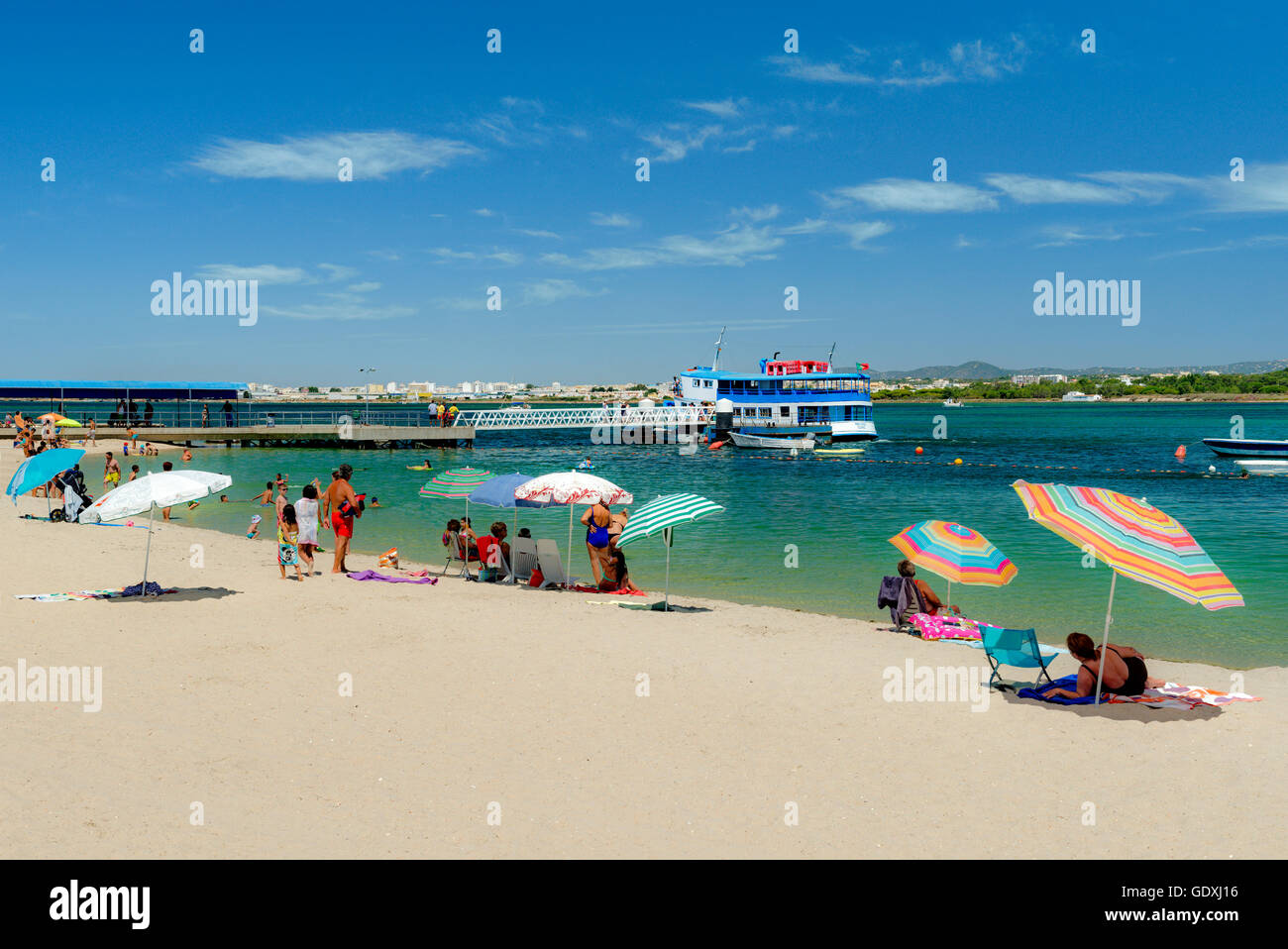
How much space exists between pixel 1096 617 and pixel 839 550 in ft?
23.7

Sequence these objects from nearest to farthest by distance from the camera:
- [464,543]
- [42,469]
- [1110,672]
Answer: [1110,672] → [42,469] → [464,543]

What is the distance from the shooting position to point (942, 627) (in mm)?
11773

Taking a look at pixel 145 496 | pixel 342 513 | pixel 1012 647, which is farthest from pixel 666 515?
pixel 145 496

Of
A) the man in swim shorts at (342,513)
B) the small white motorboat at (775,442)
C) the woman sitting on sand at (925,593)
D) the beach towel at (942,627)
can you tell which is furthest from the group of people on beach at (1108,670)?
the small white motorboat at (775,442)

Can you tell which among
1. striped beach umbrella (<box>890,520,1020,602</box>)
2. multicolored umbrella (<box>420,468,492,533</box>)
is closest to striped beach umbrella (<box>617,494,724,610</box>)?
striped beach umbrella (<box>890,520,1020,602</box>)

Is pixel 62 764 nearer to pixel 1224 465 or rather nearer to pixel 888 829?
pixel 888 829

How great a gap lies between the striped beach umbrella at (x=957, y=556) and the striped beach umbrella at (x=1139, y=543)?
10.6 feet

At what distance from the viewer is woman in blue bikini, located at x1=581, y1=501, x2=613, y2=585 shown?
14711 mm

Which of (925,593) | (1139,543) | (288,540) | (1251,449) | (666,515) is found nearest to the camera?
(1139,543)

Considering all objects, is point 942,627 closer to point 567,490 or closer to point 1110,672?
point 1110,672

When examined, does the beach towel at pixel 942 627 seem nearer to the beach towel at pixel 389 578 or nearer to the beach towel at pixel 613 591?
the beach towel at pixel 613 591

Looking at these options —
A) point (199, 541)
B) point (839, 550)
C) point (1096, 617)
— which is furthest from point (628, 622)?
point (199, 541)

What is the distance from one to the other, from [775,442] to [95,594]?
54.6m

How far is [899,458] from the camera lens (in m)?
58.2
